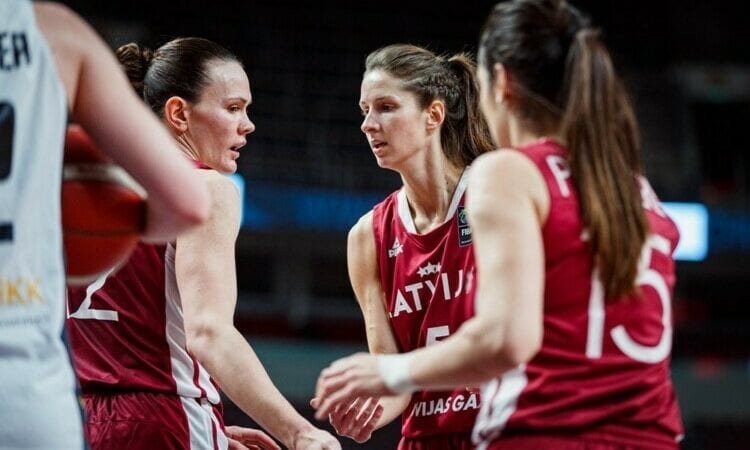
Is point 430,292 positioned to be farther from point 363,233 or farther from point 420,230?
point 363,233

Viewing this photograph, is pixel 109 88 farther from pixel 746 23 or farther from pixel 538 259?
pixel 746 23

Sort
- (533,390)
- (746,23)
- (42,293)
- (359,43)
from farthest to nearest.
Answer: (746,23)
(359,43)
(533,390)
(42,293)

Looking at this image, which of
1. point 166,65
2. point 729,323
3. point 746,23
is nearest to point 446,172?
point 166,65

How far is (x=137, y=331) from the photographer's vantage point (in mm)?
3160

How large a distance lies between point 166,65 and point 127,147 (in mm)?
1592

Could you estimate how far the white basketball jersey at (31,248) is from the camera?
73.9 inches

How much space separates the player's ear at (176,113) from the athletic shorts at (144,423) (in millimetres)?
885

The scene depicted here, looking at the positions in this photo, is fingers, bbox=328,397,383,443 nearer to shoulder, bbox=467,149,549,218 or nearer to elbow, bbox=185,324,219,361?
elbow, bbox=185,324,219,361

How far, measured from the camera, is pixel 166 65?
11.6 feet

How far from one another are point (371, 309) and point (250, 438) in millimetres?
627

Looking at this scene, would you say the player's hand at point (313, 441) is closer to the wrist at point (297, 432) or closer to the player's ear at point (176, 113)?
the wrist at point (297, 432)

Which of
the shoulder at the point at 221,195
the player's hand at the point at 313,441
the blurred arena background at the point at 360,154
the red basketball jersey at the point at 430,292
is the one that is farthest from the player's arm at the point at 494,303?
the blurred arena background at the point at 360,154

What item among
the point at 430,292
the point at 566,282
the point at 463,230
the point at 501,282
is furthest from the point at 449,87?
the point at 501,282

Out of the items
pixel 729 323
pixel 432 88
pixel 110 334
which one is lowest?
pixel 729 323
